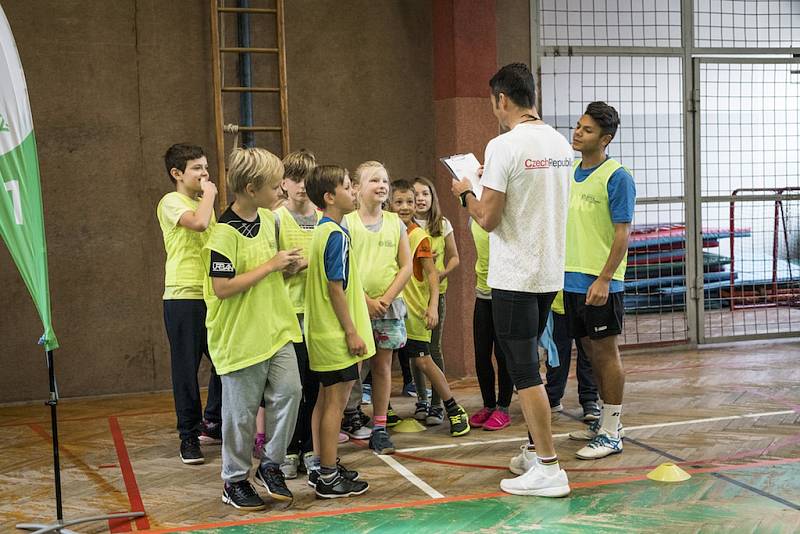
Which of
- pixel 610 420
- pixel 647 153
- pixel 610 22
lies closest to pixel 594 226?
pixel 610 420

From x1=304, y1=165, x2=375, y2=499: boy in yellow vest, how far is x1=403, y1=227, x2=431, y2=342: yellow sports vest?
0.91 m

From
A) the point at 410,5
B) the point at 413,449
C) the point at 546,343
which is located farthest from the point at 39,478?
the point at 410,5

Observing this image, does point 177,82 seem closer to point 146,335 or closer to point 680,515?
point 146,335

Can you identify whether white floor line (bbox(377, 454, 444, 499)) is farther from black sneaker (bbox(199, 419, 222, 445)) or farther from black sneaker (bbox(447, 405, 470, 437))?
black sneaker (bbox(199, 419, 222, 445))

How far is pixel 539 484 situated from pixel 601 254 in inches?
42.3

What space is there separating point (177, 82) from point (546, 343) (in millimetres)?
2876

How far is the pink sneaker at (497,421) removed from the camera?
181 inches

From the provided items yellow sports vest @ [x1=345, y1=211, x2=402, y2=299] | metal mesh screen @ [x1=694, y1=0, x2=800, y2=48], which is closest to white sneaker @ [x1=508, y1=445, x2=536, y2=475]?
yellow sports vest @ [x1=345, y1=211, x2=402, y2=299]

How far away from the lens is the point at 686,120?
6836 millimetres

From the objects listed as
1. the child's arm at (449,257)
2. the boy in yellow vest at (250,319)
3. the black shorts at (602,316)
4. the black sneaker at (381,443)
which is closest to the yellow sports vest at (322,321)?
the boy in yellow vest at (250,319)

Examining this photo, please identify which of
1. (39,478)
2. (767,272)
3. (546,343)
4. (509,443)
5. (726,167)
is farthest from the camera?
(767,272)

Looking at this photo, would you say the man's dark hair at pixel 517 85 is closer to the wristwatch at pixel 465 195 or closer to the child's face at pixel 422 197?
the wristwatch at pixel 465 195

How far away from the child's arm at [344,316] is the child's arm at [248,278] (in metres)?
0.23

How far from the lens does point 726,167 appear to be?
7.18 meters
